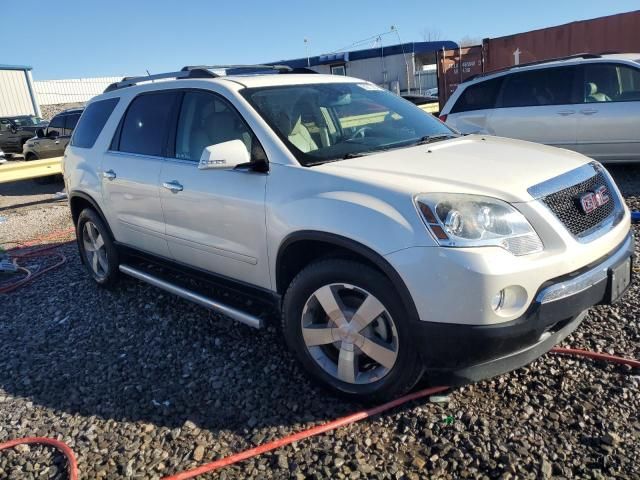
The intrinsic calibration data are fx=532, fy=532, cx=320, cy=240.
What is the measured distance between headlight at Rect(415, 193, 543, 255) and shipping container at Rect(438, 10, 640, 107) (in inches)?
467

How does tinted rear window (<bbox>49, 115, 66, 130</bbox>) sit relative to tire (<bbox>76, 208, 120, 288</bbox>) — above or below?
above

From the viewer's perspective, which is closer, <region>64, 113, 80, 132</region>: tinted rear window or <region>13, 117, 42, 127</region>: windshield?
<region>64, 113, 80, 132</region>: tinted rear window

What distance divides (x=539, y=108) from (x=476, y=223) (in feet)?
18.7

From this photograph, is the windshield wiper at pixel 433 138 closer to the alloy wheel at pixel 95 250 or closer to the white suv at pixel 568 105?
the alloy wheel at pixel 95 250

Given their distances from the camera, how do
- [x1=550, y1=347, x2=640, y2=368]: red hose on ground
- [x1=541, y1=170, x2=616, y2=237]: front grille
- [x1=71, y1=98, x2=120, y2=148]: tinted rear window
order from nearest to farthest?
[x1=541, y1=170, x2=616, y2=237]: front grille < [x1=550, y1=347, x2=640, y2=368]: red hose on ground < [x1=71, y1=98, x2=120, y2=148]: tinted rear window

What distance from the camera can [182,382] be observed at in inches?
127

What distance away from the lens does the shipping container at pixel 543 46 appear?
1370cm

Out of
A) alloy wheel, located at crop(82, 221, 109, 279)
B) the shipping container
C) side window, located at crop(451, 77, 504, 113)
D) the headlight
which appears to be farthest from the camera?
the shipping container

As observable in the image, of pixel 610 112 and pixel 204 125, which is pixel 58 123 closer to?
pixel 204 125

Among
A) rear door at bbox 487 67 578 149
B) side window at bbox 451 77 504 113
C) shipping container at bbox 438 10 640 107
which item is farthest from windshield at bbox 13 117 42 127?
rear door at bbox 487 67 578 149

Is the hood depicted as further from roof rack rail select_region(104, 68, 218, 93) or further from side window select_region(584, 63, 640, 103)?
side window select_region(584, 63, 640, 103)

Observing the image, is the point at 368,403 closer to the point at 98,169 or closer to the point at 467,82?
the point at 98,169

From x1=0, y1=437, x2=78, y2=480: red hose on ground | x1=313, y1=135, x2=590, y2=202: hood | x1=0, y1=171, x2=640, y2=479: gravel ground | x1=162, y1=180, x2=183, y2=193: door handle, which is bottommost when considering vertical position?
x1=0, y1=171, x2=640, y2=479: gravel ground

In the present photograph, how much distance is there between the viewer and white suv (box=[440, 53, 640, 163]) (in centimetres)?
668
